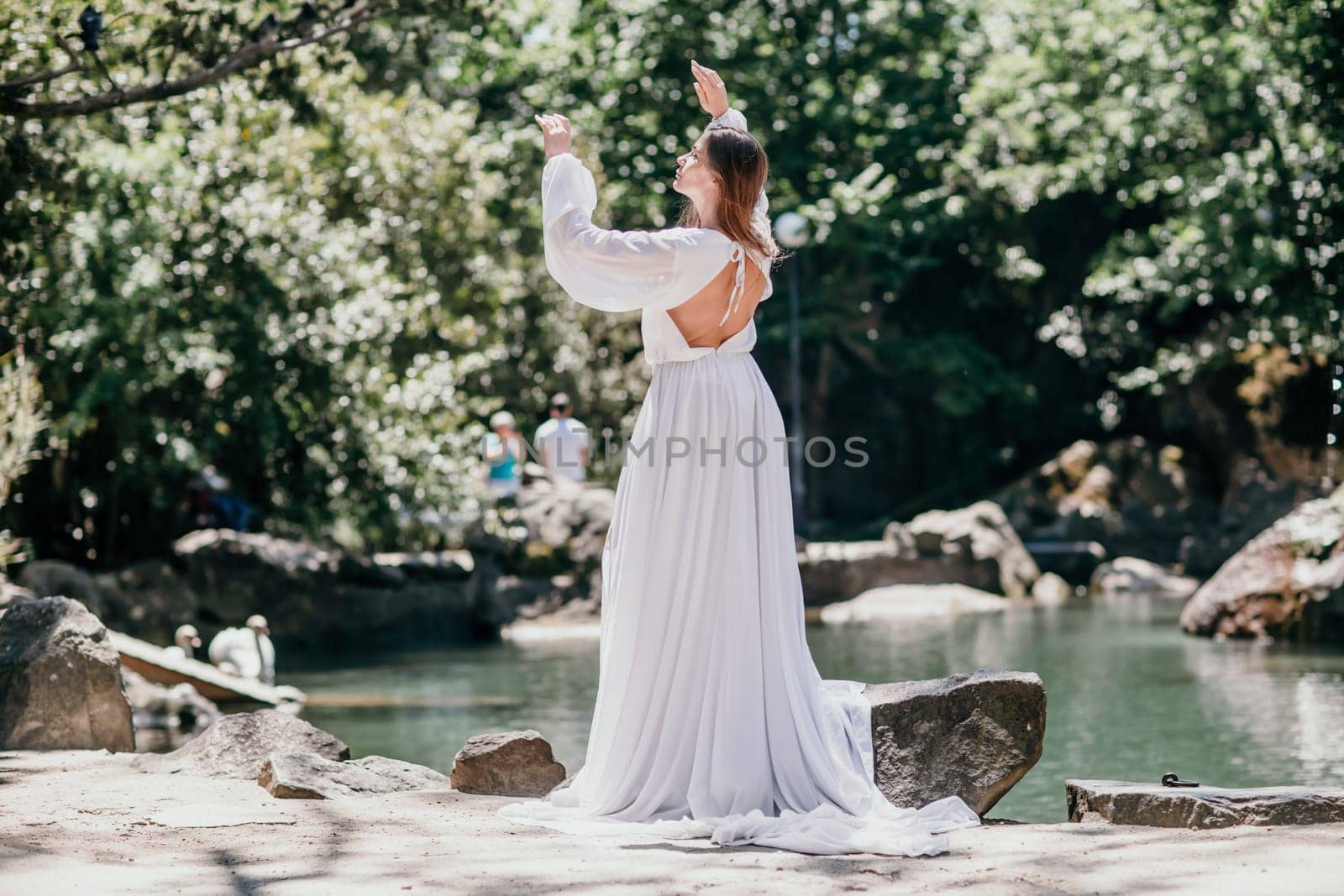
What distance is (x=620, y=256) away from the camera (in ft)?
14.9

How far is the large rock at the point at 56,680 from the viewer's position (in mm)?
6488

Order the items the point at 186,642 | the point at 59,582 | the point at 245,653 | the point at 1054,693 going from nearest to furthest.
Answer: the point at 1054,693, the point at 245,653, the point at 186,642, the point at 59,582

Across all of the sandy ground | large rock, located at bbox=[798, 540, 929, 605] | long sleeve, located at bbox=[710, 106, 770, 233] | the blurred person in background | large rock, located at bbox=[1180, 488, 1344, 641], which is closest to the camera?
the sandy ground

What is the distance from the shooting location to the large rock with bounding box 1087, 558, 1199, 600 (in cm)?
2145

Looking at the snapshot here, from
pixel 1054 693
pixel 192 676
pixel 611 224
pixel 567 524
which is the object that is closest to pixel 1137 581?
pixel 567 524

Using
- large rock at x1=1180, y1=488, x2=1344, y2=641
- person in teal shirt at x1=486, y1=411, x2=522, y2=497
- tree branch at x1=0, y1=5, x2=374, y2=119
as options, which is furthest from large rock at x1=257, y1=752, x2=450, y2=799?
person in teal shirt at x1=486, y1=411, x2=522, y2=497

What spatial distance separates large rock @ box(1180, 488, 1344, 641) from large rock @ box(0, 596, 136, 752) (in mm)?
11247

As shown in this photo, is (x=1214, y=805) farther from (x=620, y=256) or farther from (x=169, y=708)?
(x=169, y=708)

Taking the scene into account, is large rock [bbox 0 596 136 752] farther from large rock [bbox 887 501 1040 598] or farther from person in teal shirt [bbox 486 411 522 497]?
large rock [bbox 887 501 1040 598]

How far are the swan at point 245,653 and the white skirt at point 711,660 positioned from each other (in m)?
8.51

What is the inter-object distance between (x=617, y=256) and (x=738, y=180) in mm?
494

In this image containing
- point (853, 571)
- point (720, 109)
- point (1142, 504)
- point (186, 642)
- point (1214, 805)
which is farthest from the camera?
point (1142, 504)

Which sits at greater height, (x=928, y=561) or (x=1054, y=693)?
(x=928, y=561)

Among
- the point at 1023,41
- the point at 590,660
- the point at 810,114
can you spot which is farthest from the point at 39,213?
the point at 1023,41
